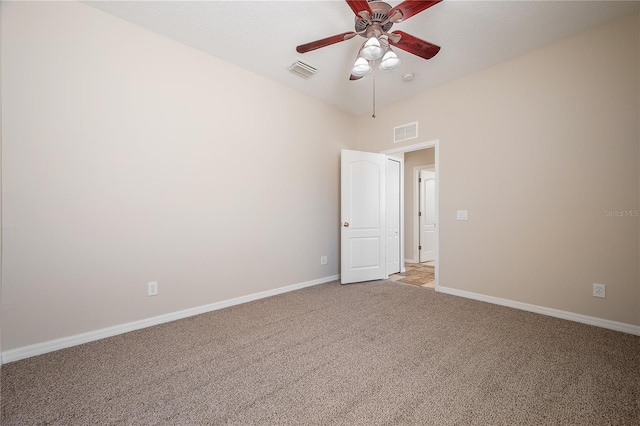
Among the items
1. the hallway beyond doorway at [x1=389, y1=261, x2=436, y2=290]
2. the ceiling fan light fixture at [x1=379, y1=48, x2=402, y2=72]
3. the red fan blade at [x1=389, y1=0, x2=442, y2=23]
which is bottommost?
the hallway beyond doorway at [x1=389, y1=261, x2=436, y2=290]

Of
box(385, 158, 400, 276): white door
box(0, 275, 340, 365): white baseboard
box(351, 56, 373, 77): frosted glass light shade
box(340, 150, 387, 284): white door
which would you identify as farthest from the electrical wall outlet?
box(385, 158, 400, 276): white door

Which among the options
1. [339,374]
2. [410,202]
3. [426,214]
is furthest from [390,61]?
[426,214]

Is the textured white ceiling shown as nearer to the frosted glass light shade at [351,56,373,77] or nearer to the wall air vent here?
the wall air vent

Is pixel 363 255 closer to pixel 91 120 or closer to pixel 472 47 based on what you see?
pixel 472 47

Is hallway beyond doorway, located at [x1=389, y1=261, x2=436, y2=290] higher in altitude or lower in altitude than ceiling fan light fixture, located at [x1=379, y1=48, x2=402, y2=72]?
lower

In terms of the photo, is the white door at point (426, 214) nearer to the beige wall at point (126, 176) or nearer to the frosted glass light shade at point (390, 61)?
the beige wall at point (126, 176)

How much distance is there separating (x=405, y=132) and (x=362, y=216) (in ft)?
4.78

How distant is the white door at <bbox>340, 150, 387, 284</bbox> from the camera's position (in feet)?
13.8

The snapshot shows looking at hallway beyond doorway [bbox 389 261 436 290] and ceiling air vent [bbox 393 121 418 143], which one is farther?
hallway beyond doorway [bbox 389 261 436 290]

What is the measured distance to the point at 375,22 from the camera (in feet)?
6.98

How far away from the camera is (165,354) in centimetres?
208

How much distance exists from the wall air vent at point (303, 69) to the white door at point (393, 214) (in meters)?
2.05

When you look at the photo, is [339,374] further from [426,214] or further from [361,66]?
[426,214]

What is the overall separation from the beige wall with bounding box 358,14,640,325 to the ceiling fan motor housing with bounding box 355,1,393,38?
6.38ft
